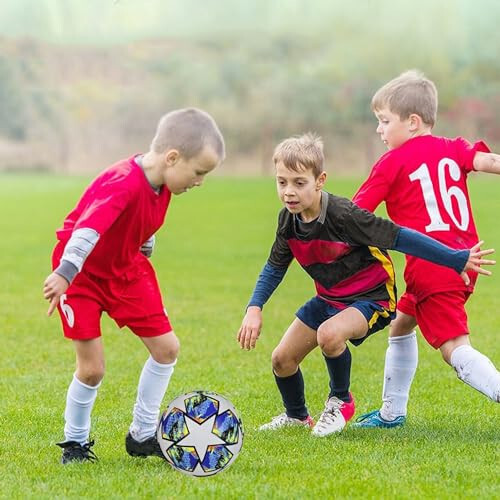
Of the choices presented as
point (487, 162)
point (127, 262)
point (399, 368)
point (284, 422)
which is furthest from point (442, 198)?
point (127, 262)

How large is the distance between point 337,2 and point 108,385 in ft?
181

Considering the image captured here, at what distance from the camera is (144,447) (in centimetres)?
505

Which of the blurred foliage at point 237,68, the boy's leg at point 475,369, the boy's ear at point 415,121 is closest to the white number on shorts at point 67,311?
the boy's leg at point 475,369

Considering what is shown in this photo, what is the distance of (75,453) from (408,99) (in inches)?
100

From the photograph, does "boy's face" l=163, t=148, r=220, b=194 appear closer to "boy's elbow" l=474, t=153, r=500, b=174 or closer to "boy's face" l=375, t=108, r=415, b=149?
"boy's face" l=375, t=108, r=415, b=149

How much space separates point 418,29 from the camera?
55719 millimetres

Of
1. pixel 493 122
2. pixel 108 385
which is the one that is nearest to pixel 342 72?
pixel 493 122

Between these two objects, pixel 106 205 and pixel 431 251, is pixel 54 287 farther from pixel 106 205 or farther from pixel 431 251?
pixel 431 251

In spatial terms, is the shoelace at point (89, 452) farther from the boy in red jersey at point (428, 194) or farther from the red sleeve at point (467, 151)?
the red sleeve at point (467, 151)

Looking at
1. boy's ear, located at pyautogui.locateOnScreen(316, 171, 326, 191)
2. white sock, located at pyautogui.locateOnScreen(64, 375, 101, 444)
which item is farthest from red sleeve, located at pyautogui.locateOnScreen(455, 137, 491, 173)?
white sock, located at pyautogui.locateOnScreen(64, 375, 101, 444)

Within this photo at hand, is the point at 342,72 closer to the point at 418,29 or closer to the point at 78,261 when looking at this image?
the point at 418,29

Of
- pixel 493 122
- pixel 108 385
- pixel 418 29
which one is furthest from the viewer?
pixel 418 29

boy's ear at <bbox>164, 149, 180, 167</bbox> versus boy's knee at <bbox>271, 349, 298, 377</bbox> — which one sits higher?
boy's ear at <bbox>164, 149, 180, 167</bbox>

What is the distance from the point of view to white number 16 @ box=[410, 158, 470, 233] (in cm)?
550
